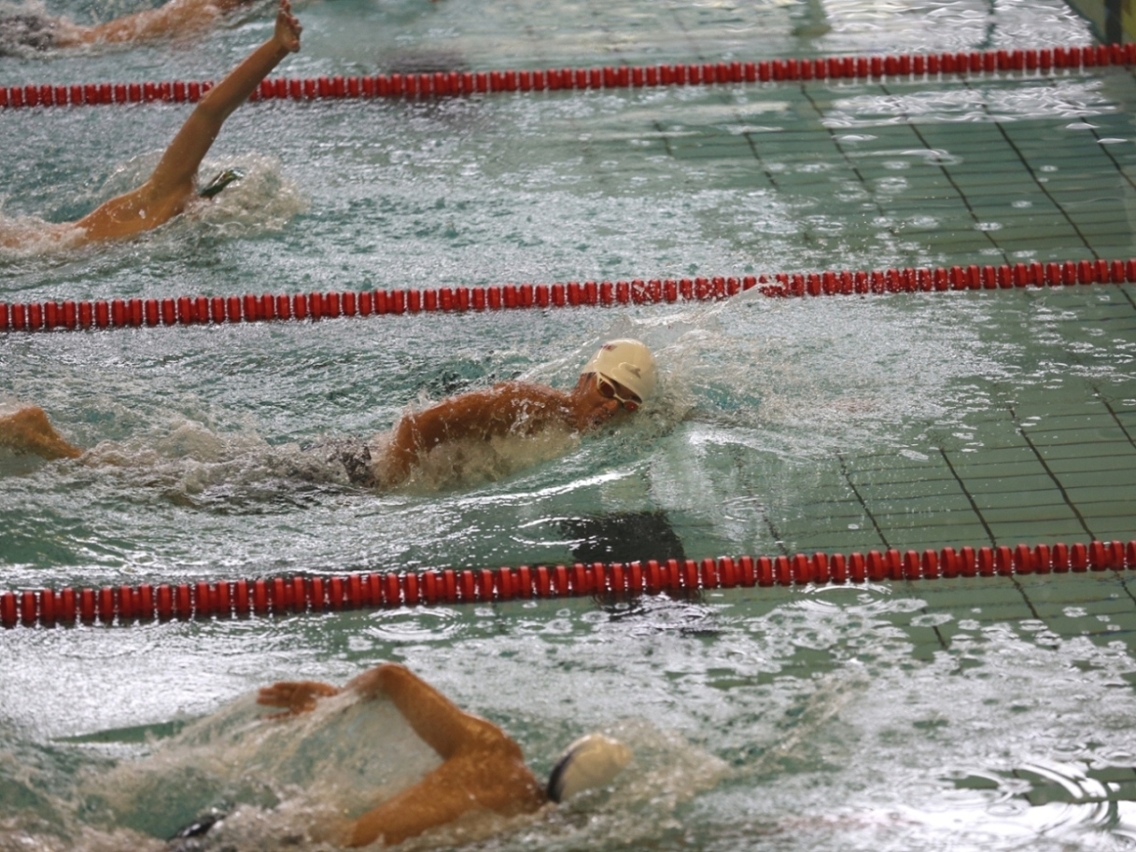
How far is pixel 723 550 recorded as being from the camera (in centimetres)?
416

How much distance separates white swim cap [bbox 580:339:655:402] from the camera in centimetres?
443

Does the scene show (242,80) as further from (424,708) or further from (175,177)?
(424,708)

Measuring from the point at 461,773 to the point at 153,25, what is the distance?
6.20 metres

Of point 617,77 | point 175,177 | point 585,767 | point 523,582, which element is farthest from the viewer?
point 617,77

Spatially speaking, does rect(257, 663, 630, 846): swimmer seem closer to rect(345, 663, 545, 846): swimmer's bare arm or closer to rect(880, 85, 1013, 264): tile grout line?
rect(345, 663, 545, 846): swimmer's bare arm

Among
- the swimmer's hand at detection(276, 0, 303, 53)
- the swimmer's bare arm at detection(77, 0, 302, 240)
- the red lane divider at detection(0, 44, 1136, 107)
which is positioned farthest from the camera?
the red lane divider at detection(0, 44, 1136, 107)

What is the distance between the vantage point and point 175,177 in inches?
235

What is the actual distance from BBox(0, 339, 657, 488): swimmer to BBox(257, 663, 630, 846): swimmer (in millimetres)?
1252

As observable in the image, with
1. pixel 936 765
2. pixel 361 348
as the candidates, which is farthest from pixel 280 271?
pixel 936 765

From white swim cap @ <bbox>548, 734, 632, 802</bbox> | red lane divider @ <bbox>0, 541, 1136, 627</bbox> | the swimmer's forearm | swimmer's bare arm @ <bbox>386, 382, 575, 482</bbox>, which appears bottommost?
red lane divider @ <bbox>0, 541, 1136, 627</bbox>

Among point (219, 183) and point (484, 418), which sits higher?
point (219, 183)

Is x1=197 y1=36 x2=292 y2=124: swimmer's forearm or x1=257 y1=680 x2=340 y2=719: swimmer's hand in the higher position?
x1=197 y1=36 x2=292 y2=124: swimmer's forearm

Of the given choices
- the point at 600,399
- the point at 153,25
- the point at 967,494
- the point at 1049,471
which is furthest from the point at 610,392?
the point at 153,25

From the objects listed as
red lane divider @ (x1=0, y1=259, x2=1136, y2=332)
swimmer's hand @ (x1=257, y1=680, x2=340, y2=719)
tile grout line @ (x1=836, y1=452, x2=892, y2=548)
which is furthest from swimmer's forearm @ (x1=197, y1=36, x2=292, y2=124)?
swimmer's hand @ (x1=257, y1=680, x2=340, y2=719)
